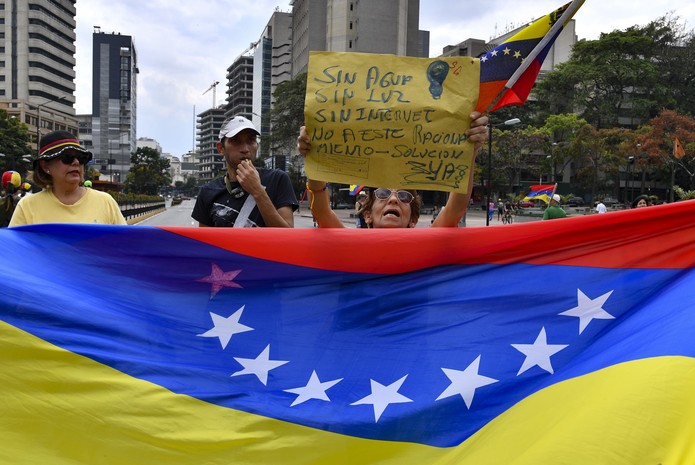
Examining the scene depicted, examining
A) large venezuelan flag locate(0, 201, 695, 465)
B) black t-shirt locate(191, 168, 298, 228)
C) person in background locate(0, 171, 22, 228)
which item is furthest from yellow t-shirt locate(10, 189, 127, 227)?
person in background locate(0, 171, 22, 228)

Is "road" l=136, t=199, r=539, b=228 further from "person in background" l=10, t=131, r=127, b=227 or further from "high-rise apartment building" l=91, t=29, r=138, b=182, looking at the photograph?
"high-rise apartment building" l=91, t=29, r=138, b=182

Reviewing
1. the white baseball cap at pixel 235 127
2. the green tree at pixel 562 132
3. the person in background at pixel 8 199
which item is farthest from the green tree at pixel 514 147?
the white baseball cap at pixel 235 127

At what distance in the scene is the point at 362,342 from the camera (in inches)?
109

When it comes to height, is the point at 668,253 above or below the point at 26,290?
above

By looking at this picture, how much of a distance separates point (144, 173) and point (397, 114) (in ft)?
331

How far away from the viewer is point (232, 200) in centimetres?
359

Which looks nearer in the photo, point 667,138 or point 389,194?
point 389,194

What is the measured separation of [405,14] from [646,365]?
86815 mm

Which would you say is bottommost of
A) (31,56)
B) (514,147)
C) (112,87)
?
(514,147)

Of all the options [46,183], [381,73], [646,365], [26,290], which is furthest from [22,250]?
[646,365]

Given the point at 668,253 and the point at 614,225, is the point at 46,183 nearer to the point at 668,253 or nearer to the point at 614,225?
the point at 614,225

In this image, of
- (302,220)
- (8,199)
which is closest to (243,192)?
(8,199)

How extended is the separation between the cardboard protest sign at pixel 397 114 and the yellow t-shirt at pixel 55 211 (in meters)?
1.60

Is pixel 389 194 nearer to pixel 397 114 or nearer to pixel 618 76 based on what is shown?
pixel 397 114
